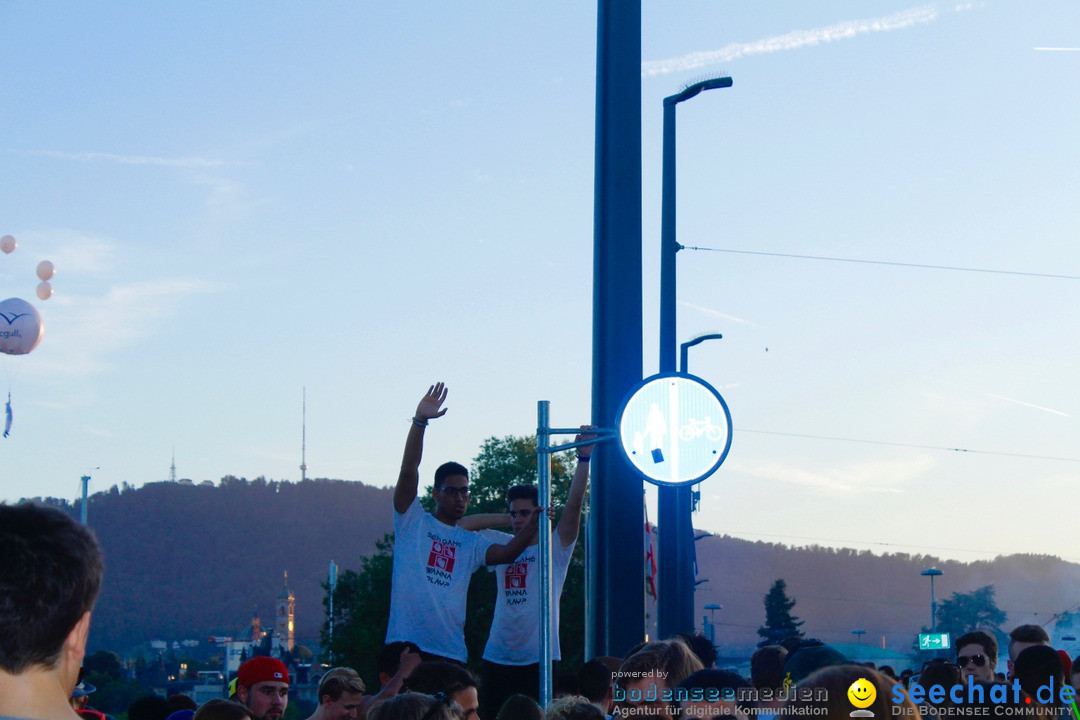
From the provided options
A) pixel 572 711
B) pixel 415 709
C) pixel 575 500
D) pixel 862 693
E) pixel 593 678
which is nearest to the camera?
pixel 862 693

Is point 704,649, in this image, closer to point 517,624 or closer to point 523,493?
point 517,624

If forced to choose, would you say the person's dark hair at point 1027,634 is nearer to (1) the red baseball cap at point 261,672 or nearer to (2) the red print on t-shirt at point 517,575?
(2) the red print on t-shirt at point 517,575

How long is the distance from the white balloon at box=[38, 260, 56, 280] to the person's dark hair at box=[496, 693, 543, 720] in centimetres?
1962

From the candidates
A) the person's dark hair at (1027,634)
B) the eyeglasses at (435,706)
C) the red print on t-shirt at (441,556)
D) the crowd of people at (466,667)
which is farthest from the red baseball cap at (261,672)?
the person's dark hair at (1027,634)

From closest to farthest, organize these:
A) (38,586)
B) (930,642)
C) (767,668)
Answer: (38,586) < (767,668) < (930,642)

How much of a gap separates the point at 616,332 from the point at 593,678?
1.66 meters

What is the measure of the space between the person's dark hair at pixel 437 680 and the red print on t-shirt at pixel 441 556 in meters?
1.20

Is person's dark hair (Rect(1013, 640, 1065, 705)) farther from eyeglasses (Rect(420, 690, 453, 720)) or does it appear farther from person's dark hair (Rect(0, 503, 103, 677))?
person's dark hair (Rect(0, 503, 103, 677))

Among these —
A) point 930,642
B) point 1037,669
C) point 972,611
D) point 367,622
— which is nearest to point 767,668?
point 1037,669

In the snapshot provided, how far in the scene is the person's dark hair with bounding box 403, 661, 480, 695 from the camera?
5398 mm

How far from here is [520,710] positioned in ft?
17.8

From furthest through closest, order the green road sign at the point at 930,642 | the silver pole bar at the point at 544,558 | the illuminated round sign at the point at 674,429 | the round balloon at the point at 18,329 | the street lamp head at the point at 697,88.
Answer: the green road sign at the point at 930,642, the round balloon at the point at 18,329, the street lamp head at the point at 697,88, the illuminated round sign at the point at 674,429, the silver pole bar at the point at 544,558

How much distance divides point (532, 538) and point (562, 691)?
3.08ft

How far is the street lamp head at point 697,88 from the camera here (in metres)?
15.9
